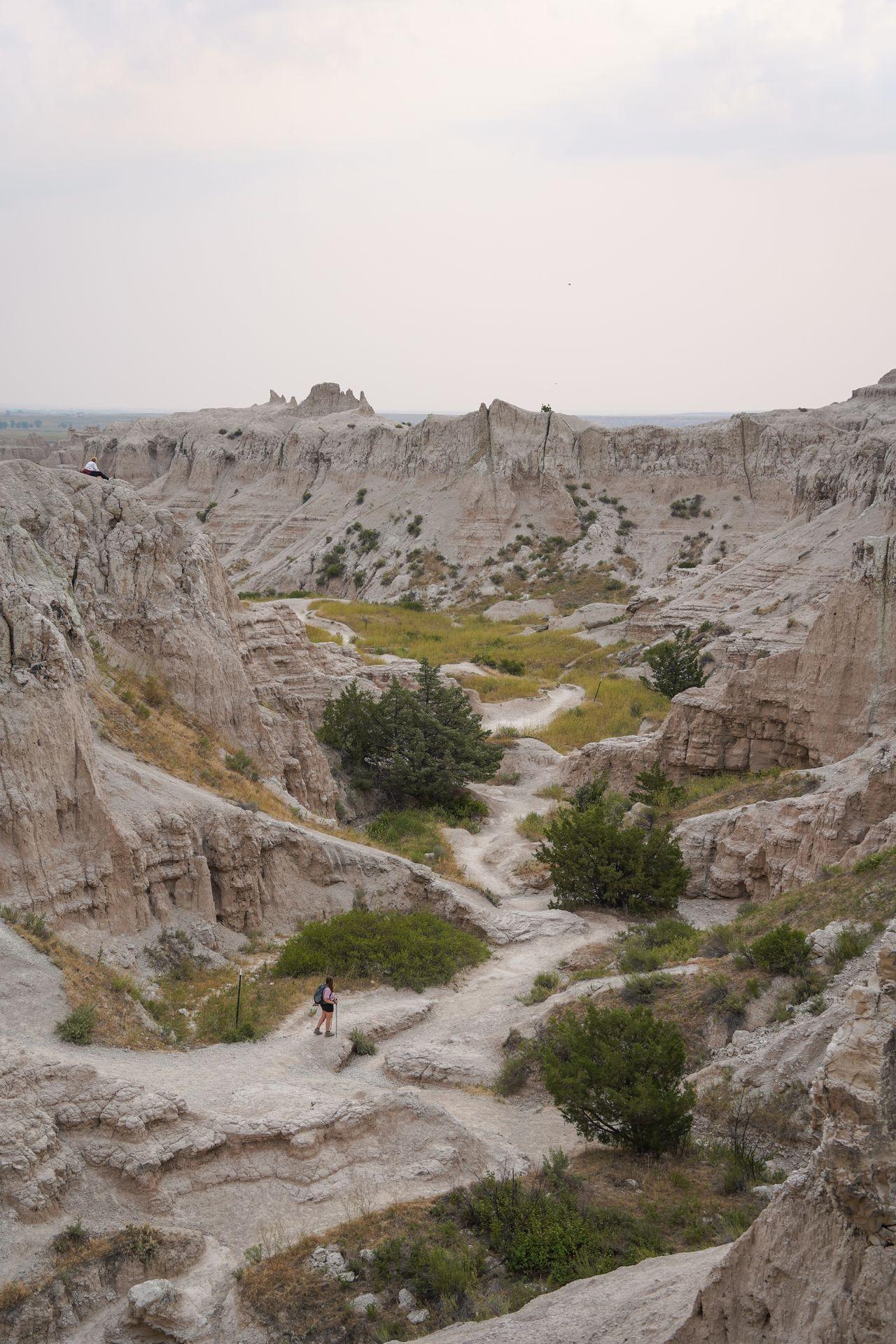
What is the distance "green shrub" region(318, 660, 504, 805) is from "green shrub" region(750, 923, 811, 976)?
43.2 feet

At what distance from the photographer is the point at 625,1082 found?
1007cm

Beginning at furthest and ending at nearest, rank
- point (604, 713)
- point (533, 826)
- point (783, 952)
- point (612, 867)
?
point (604, 713) → point (533, 826) → point (612, 867) → point (783, 952)

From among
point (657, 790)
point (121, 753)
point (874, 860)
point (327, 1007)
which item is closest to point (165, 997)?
point (327, 1007)

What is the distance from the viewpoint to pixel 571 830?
18.6m

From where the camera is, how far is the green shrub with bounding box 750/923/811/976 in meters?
11.7

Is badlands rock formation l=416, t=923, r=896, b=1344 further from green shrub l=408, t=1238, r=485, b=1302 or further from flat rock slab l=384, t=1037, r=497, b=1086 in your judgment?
flat rock slab l=384, t=1037, r=497, b=1086

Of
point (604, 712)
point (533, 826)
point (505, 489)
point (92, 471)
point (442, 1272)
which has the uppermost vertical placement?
point (505, 489)

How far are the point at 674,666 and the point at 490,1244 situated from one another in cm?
2706

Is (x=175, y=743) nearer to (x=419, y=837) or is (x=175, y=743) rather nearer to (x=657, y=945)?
(x=419, y=837)

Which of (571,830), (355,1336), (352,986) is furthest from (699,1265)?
(571,830)

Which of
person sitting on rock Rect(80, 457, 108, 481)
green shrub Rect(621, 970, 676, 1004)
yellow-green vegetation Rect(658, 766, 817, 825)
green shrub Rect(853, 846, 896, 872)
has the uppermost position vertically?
person sitting on rock Rect(80, 457, 108, 481)

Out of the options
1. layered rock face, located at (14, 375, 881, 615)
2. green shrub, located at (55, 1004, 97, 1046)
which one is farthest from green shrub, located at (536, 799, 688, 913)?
layered rock face, located at (14, 375, 881, 615)

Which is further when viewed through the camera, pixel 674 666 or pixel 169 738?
pixel 674 666

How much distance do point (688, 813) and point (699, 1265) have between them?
13.8 metres
